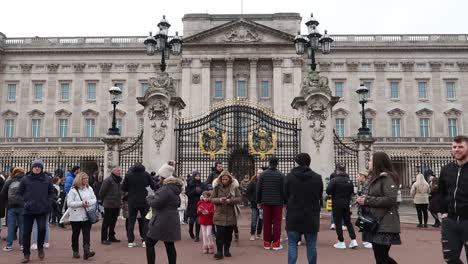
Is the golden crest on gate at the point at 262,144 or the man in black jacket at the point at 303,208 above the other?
the golden crest on gate at the point at 262,144

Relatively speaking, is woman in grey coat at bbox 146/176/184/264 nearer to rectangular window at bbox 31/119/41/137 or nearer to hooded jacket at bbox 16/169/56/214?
hooded jacket at bbox 16/169/56/214

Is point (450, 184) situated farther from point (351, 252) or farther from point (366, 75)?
point (366, 75)

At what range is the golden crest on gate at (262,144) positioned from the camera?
19.3 m

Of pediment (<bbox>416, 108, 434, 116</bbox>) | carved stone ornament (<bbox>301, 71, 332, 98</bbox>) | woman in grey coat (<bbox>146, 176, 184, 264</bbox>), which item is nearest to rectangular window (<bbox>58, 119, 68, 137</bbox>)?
pediment (<bbox>416, 108, 434, 116</bbox>)

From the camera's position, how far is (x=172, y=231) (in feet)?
23.4

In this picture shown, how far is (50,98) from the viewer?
53.8m

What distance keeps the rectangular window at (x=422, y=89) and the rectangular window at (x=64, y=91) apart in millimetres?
42047

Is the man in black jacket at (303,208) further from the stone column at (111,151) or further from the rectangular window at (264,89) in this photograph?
the rectangular window at (264,89)

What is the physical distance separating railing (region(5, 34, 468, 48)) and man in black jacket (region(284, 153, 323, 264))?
47941 millimetres

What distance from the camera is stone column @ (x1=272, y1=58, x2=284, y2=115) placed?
50.2 m

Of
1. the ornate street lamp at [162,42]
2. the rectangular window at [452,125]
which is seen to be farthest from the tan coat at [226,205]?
the rectangular window at [452,125]

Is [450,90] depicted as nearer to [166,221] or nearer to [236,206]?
[236,206]

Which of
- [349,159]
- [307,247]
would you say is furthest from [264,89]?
[307,247]

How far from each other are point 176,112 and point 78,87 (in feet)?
128
